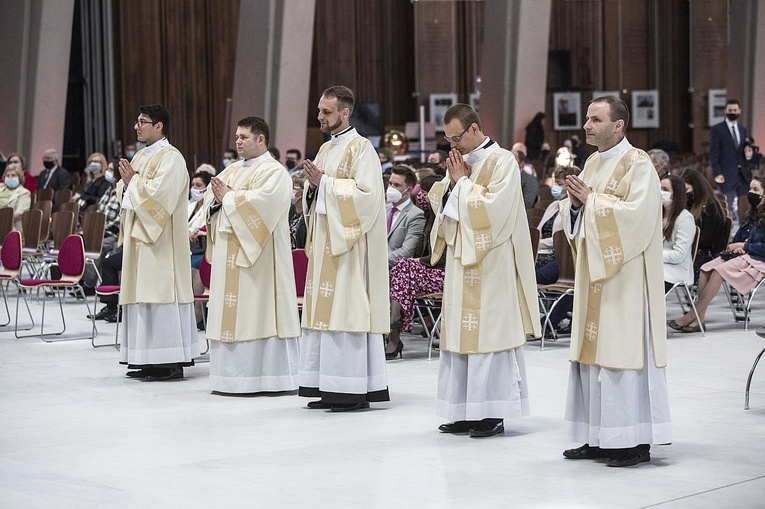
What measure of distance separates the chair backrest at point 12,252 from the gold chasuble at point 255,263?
3562mm

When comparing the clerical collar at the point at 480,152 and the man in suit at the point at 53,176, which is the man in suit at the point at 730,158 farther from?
the clerical collar at the point at 480,152

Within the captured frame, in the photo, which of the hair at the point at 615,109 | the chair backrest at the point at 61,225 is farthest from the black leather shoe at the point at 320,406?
the chair backrest at the point at 61,225

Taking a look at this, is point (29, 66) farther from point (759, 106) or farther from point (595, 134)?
point (595, 134)

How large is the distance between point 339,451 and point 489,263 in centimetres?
115

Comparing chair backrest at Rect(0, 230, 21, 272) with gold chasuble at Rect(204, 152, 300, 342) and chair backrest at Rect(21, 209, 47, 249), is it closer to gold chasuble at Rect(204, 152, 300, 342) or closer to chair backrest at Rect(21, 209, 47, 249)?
chair backrest at Rect(21, 209, 47, 249)

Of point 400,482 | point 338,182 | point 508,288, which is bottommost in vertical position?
point 400,482

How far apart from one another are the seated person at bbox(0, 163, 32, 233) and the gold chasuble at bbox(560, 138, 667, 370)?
A: 9.52 meters

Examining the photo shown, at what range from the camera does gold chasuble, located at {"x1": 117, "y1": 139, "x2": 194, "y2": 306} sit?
800 cm

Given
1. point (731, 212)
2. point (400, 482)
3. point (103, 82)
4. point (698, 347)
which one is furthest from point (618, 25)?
point (400, 482)

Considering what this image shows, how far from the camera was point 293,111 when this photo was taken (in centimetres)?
1741

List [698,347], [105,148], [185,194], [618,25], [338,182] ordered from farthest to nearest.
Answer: [618,25] < [105,148] < [698,347] < [185,194] < [338,182]

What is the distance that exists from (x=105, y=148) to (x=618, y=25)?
11.1 meters

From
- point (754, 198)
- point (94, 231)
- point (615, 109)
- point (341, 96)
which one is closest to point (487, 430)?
point (615, 109)

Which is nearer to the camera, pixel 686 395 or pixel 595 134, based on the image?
pixel 595 134
